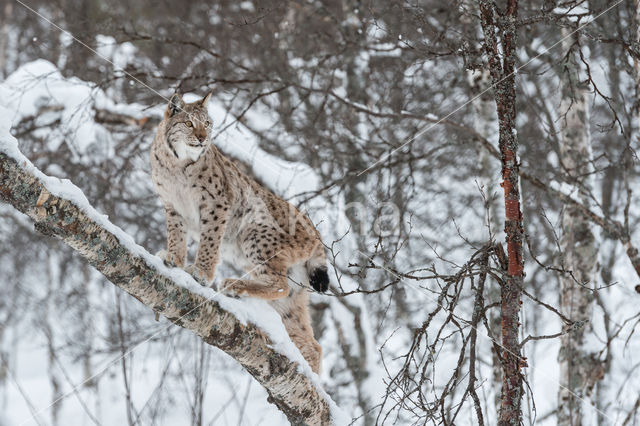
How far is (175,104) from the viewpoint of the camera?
16.6 feet

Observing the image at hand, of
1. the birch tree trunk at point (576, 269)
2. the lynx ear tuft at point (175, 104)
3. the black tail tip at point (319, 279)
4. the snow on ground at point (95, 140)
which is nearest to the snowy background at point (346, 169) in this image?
the snow on ground at point (95, 140)

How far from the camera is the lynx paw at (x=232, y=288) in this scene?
15.3 ft

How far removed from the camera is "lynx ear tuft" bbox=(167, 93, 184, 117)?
5023mm

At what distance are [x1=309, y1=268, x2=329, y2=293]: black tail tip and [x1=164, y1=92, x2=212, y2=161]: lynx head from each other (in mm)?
1271

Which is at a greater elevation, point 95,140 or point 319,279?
point 95,140

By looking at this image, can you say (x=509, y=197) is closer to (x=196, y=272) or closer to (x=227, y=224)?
(x=196, y=272)

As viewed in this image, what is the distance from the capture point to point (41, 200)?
2.74 m

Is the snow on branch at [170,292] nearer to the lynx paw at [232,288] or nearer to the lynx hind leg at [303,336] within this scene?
the lynx paw at [232,288]

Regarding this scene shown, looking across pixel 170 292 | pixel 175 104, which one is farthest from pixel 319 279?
pixel 170 292

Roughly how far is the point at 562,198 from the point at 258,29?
18.7 feet

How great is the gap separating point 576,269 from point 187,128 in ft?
12.4

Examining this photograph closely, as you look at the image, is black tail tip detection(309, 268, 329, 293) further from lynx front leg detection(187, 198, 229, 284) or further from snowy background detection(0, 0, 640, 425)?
lynx front leg detection(187, 198, 229, 284)

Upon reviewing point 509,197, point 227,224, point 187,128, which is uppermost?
point 187,128

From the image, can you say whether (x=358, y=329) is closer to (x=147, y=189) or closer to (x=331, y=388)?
(x=331, y=388)
